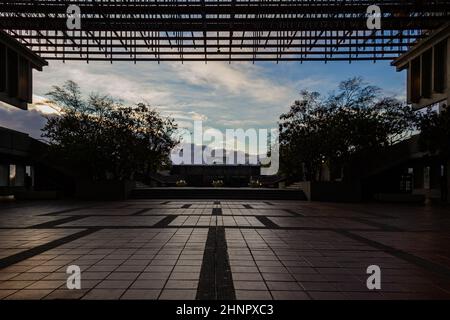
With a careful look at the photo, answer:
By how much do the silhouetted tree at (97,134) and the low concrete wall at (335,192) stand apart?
1201 cm

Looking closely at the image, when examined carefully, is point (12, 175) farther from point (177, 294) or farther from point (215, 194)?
point (177, 294)

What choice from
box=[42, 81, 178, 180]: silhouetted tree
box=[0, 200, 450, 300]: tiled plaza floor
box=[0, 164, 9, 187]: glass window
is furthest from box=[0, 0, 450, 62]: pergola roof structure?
box=[0, 200, 450, 300]: tiled plaza floor

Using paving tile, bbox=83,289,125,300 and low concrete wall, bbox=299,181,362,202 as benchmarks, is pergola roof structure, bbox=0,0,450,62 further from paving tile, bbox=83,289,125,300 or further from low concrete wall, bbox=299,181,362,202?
paving tile, bbox=83,289,125,300

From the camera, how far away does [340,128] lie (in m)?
27.5

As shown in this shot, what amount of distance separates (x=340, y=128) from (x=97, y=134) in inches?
618

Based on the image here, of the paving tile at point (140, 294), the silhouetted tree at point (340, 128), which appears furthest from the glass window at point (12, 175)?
the paving tile at point (140, 294)

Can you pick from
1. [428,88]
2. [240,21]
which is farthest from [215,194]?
[428,88]

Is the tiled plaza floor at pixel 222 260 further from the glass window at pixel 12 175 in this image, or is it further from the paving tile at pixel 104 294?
the glass window at pixel 12 175

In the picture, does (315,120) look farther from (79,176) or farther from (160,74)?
(79,176)

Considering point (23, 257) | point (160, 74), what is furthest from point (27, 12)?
point (23, 257)

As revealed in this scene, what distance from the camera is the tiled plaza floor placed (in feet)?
19.2

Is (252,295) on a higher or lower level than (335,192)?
higher

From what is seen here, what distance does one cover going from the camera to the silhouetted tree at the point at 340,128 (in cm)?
2759

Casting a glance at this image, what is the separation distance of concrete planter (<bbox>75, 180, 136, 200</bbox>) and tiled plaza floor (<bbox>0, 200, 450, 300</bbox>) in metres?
14.5
